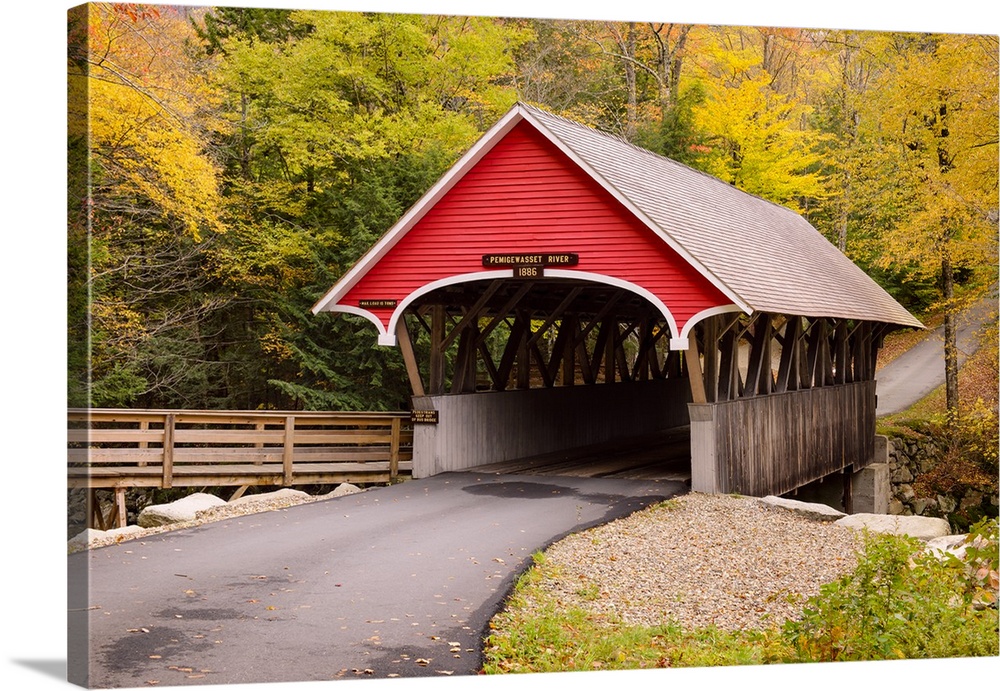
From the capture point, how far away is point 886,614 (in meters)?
8.30

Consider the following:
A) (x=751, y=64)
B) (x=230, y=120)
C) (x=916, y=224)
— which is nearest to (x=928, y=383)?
(x=751, y=64)

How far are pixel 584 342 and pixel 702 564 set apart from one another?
419 inches

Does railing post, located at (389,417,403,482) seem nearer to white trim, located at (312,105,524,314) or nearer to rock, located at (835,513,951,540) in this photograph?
white trim, located at (312,105,524,314)

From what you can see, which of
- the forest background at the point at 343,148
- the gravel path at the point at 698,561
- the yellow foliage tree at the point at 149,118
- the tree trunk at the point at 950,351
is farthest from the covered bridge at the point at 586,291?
the yellow foliage tree at the point at 149,118

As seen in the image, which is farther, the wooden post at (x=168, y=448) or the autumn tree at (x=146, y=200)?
the autumn tree at (x=146, y=200)

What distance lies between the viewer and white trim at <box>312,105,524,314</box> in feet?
49.4

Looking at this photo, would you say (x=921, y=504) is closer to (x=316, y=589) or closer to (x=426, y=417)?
(x=426, y=417)

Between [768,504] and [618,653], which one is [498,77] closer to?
[768,504]

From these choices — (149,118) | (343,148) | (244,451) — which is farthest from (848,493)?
(149,118)

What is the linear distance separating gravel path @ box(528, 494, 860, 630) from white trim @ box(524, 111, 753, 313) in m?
2.59

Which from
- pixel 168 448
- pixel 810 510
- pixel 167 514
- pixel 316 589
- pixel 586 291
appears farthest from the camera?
pixel 586 291

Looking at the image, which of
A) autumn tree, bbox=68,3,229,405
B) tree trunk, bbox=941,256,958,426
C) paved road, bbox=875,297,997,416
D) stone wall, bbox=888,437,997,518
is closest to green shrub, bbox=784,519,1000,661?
autumn tree, bbox=68,3,229,405

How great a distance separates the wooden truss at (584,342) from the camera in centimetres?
1600

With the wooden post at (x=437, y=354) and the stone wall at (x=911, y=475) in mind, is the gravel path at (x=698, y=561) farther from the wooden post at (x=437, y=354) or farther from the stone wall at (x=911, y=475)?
the stone wall at (x=911, y=475)
